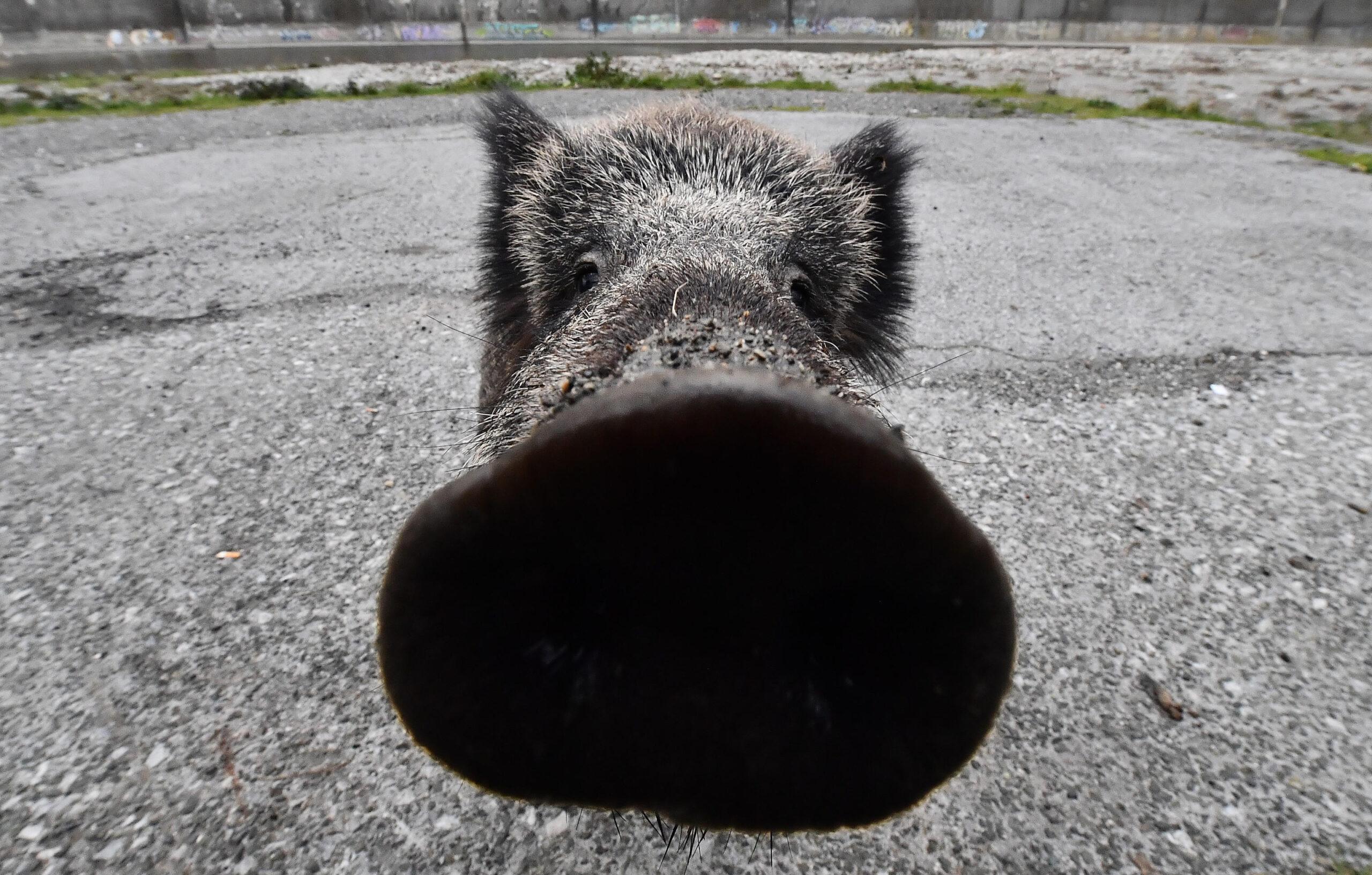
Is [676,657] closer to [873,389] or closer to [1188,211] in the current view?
[873,389]

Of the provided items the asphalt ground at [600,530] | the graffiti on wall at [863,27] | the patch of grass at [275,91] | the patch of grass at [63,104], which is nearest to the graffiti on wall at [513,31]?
the graffiti on wall at [863,27]

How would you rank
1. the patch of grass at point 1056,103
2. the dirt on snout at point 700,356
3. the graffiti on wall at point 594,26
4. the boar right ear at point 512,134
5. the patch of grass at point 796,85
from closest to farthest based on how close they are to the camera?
the dirt on snout at point 700,356 → the boar right ear at point 512,134 → the patch of grass at point 1056,103 → the patch of grass at point 796,85 → the graffiti on wall at point 594,26

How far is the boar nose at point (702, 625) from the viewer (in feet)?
3.35

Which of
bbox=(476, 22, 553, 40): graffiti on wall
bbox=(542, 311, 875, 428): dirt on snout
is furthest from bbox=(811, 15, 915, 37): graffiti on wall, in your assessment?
bbox=(542, 311, 875, 428): dirt on snout

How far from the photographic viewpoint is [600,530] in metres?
1.08

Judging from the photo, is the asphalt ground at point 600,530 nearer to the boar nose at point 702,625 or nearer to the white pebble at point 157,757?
the white pebble at point 157,757

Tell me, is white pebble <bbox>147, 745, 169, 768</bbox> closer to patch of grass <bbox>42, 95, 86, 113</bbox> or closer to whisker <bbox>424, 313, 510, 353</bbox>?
whisker <bbox>424, 313, 510, 353</bbox>

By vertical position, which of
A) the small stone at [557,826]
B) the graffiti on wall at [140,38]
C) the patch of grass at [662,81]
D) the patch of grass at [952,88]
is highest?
the graffiti on wall at [140,38]

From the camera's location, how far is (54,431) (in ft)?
11.1

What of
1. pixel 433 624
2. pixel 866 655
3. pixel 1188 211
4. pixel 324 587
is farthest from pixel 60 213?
pixel 1188 211

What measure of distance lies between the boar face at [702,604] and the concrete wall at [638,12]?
34.9 m

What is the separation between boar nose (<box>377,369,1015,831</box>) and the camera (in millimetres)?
1021

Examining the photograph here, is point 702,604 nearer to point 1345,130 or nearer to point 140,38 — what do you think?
point 1345,130

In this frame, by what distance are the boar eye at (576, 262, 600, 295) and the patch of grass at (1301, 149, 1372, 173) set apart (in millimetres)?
8989
